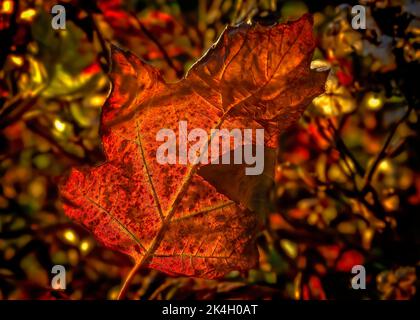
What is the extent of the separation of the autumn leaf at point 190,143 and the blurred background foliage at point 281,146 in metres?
0.17

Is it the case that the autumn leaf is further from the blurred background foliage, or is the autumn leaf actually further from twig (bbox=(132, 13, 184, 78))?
twig (bbox=(132, 13, 184, 78))

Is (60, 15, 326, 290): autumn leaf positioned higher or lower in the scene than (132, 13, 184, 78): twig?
lower

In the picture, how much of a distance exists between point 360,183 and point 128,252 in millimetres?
480

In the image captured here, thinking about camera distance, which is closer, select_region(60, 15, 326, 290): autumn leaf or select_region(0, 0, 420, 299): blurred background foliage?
select_region(60, 15, 326, 290): autumn leaf

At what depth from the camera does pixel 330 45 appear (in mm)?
773

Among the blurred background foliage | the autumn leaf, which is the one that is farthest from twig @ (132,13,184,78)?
the autumn leaf

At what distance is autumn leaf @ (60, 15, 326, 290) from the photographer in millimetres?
407

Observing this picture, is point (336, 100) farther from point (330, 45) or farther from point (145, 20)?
point (145, 20)

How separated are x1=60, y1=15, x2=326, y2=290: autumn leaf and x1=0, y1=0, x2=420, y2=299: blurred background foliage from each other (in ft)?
0.57

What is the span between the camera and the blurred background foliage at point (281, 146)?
0.73 meters

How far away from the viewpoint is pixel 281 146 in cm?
102

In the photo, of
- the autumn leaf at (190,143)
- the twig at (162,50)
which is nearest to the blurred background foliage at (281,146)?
the twig at (162,50)
